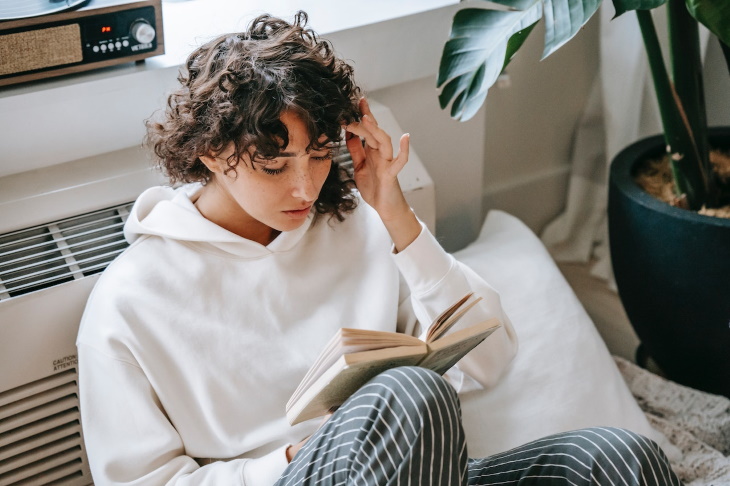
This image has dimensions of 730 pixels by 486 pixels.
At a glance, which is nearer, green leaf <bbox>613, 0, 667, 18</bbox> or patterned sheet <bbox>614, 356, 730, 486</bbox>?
green leaf <bbox>613, 0, 667, 18</bbox>

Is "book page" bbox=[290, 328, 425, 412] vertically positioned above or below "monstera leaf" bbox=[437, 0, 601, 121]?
below

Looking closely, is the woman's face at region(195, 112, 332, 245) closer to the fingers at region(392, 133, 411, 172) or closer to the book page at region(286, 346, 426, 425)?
the fingers at region(392, 133, 411, 172)

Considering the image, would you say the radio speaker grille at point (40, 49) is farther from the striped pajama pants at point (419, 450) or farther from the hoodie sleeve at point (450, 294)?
the striped pajama pants at point (419, 450)

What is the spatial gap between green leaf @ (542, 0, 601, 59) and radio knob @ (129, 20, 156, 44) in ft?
1.97

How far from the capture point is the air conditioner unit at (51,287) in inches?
49.7

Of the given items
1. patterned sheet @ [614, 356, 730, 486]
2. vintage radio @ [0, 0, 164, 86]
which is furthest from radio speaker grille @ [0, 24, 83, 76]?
patterned sheet @ [614, 356, 730, 486]

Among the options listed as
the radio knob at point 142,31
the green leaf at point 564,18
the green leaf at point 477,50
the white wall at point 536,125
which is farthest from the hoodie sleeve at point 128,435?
the white wall at point 536,125

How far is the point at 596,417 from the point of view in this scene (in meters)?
1.44

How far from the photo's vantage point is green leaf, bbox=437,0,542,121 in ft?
4.33

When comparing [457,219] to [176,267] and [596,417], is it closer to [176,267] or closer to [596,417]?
[596,417]

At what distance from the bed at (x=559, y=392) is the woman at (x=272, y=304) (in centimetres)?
10

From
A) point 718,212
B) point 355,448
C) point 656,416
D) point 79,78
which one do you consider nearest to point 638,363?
point 656,416

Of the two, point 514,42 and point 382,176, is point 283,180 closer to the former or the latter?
point 382,176

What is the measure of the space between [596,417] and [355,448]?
623 mm
